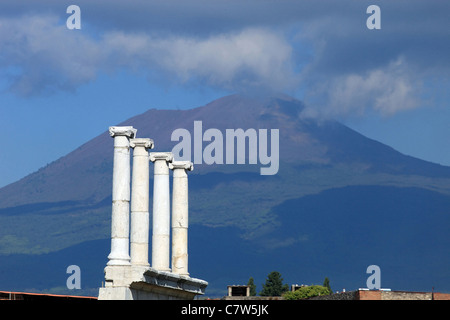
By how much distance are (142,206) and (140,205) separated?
0.49ft

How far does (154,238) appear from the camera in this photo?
6769 centimetres

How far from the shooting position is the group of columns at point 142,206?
2239 inches

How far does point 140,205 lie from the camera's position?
62000 mm

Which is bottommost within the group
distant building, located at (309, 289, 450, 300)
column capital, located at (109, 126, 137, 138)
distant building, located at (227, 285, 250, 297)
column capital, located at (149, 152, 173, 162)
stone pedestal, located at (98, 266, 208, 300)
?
stone pedestal, located at (98, 266, 208, 300)

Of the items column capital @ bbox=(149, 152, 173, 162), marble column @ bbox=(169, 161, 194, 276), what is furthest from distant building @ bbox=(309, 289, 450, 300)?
column capital @ bbox=(149, 152, 173, 162)

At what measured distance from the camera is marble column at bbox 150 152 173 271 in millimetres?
67531

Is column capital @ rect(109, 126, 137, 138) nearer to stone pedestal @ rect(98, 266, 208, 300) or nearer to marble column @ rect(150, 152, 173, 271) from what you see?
stone pedestal @ rect(98, 266, 208, 300)

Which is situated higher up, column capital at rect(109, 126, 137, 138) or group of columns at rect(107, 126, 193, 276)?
column capital at rect(109, 126, 137, 138)

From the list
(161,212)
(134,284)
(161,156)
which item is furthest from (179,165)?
(134,284)

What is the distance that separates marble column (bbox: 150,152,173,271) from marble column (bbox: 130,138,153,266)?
5.12 m

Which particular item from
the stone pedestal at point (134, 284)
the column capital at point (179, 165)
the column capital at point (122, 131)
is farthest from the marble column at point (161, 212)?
the column capital at point (122, 131)
